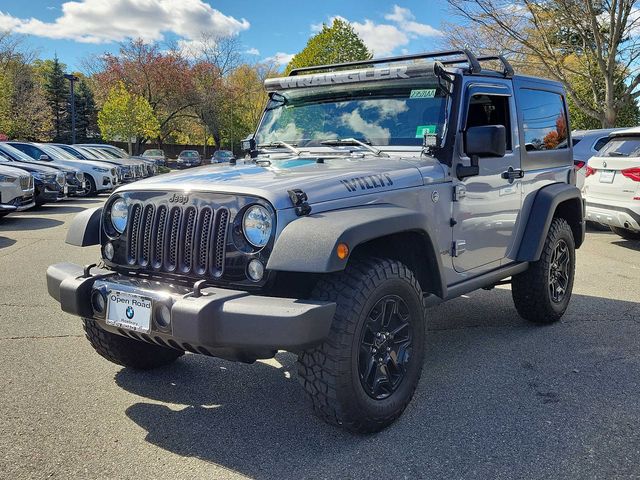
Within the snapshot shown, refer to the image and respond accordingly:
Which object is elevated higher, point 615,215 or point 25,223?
point 615,215

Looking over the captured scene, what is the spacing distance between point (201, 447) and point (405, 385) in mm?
1147

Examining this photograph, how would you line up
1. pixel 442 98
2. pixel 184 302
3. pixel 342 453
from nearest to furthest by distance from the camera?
pixel 184 302 < pixel 342 453 < pixel 442 98

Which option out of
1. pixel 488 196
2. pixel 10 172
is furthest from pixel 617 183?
pixel 10 172

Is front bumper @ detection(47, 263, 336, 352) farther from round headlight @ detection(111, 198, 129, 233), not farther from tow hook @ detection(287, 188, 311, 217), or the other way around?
round headlight @ detection(111, 198, 129, 233)

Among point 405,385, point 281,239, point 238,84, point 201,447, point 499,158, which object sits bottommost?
point 201,447

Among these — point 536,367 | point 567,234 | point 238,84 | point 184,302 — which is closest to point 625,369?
point 536,367

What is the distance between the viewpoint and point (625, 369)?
4098mm

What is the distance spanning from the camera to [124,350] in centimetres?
374

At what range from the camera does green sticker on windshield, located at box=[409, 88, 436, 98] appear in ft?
12.6

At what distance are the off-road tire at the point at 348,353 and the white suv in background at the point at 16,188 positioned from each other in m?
10.00

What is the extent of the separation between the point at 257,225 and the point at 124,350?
1.53 metres

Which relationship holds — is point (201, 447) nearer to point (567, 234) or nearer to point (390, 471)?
point (390, 471)

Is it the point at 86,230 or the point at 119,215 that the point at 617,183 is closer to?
the point at 119,215

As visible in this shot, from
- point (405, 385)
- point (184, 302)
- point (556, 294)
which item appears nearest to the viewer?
point (184, 302)
